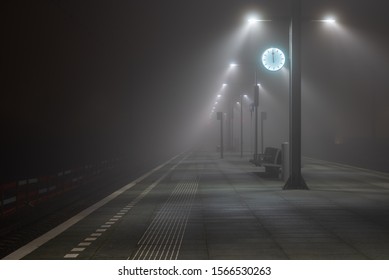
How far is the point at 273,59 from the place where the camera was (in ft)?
84.9

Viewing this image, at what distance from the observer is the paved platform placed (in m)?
10.3

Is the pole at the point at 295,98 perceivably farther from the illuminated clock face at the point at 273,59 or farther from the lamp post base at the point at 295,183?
the illuminated clock face at the point at 273,59

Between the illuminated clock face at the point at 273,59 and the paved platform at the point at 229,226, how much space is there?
558 cm

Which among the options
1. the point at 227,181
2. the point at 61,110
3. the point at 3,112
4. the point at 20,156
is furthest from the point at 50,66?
the point at 227,181

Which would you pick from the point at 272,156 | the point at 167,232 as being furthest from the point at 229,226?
the point at 272,156

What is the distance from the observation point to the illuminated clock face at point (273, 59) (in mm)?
25797

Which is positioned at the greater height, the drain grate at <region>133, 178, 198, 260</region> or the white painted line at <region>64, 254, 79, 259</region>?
the white painted line at <region>64, 254, 79, 259</region>

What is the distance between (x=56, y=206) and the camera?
2048 cm

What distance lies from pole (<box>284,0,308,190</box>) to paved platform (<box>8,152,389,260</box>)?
31.3 inches

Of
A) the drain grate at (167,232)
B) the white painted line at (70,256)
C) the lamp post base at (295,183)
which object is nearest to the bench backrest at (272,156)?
the lamp post base at (295,183)

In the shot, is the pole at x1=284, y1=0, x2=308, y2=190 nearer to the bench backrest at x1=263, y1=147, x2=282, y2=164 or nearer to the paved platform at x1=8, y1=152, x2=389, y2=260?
the paved platform at x1=8, y1=152, x2=389, y2=260

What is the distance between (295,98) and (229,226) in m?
9.67

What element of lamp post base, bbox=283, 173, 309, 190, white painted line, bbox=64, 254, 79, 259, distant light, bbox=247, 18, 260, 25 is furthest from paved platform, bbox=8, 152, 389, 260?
distant light, bbox=247, 18, 260, 25

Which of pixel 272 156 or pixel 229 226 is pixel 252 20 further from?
pixel 229 226
